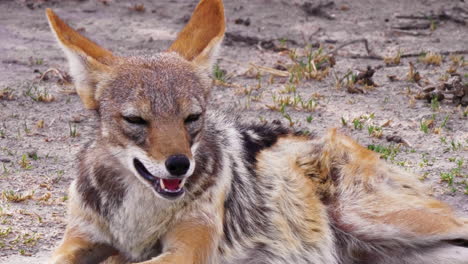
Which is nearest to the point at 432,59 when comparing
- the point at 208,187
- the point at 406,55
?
the point at 406,55

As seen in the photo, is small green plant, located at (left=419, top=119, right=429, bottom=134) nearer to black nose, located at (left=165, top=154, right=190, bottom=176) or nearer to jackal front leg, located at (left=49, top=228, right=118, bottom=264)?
jackal front leg, located at (left=49, top=228, right=118, bottom=264)

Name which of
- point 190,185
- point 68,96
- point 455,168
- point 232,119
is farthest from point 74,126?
point 455,168

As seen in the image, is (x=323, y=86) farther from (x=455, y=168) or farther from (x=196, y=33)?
(x=196, y=33)

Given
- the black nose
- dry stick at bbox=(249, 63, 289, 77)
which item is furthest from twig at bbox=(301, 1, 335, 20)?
the black nose

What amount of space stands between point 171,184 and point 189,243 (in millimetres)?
422

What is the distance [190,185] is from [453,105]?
13.4 feet

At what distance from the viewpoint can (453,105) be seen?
803 cm

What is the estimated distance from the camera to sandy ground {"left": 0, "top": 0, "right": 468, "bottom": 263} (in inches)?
250

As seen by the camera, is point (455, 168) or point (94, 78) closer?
point (94, 78)

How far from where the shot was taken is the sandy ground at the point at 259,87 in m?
6.35

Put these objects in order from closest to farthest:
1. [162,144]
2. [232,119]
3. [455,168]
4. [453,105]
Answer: [162,144]
[232,119]
[455,168]
[453,105]

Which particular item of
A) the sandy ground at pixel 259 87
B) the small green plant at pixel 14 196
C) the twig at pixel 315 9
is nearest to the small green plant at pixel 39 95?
the sandy ground at pixel 259 87

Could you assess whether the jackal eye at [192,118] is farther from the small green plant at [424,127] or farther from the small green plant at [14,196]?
the small green plant at [424,127]

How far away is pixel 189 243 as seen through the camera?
4.70m
